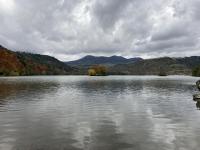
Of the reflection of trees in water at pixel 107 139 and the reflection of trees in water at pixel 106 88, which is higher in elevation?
the reflection of trees in water at pixel 106 88

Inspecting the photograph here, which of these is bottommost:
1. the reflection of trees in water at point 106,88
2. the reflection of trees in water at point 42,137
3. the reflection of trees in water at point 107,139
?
the reflection of trees in water at point 107,139

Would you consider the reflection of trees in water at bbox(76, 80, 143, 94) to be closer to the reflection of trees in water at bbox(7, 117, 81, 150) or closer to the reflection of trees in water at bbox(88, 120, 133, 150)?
the reflection of trees in water at bbox(7, 117, 81, 150)

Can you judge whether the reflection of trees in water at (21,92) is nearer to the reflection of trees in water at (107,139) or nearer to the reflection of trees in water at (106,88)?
the reflection of trees in water at (106,88)

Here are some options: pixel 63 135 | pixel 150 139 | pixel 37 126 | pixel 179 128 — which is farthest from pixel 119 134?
pixel 37 126

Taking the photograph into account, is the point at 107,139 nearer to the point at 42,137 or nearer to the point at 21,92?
the point at 42,137

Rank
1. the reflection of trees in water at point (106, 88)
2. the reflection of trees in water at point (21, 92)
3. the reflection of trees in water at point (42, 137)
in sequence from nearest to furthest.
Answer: the reflection of trees in water at point (42, 137), the reflection of trees in water at point (21, 92), the reflection of trees in water at point (106, 88)

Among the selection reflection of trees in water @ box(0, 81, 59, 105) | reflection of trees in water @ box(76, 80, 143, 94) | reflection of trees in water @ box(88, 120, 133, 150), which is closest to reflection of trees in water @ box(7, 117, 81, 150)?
reflection of trees in water @ box(88, 120, 133, 150)

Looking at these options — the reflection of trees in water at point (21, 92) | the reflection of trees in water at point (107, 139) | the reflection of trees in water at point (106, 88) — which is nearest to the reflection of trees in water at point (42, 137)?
the reflection of trees in water at point (107, 139)

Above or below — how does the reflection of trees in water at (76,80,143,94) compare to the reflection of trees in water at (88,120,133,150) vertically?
above

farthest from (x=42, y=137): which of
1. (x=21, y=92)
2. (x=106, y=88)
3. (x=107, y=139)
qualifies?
(x=106, y=88)

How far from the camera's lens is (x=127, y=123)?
33.1 meters

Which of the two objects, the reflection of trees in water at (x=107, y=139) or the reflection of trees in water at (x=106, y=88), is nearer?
the reflection of trees in water at (x=107, y=139)

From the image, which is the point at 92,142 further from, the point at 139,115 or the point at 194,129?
the point at 139,115

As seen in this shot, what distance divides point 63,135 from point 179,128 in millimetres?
13595
